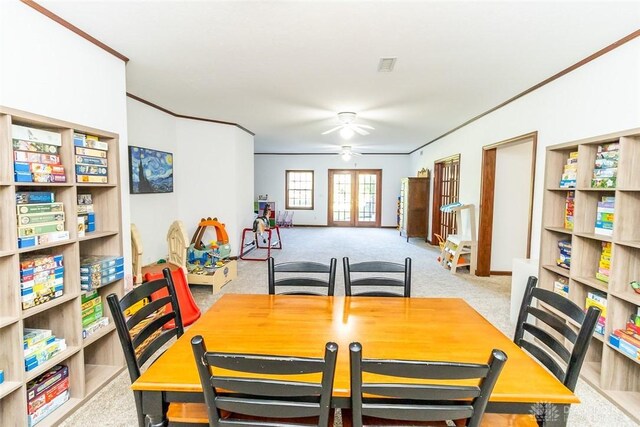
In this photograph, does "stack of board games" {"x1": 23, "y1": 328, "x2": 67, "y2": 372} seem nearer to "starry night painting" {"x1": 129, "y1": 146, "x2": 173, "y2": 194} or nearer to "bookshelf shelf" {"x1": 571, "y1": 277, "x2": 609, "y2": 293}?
"starry night painting" {"x1": 129, "y1": 146, "x2": 173, "y2": 194}

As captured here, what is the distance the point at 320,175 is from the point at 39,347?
939cm

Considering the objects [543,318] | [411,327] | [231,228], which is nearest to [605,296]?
[543,318]

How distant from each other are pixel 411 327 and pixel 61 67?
2.69 meters

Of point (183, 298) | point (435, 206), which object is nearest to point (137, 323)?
point (183, 298)

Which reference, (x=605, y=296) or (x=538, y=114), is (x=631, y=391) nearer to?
(x=605, y=296)

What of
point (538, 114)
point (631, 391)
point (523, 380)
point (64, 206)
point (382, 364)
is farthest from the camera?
point (538, 114)

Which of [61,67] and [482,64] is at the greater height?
[482,64]

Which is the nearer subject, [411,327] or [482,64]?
[411,327]

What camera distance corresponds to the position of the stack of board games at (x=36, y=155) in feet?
5.80

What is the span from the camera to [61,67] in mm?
2143

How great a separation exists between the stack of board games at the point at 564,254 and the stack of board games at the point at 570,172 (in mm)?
499

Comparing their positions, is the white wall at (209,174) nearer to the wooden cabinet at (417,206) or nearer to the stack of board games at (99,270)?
the stack of board games at (99,270)

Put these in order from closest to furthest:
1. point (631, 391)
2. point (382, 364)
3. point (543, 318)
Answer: point (382, 364) < point (543, 318) < point (631, 391)

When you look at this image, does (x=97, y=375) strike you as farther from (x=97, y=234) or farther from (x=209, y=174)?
(x=209, y=174)
